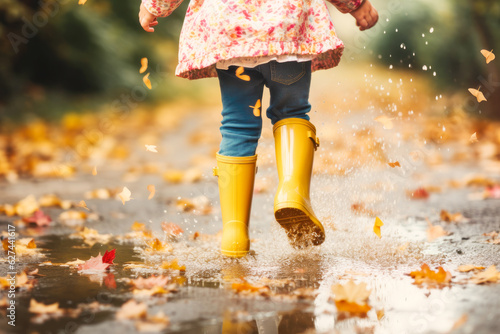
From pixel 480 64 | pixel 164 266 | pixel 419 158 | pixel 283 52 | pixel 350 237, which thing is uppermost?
pixel 480 64

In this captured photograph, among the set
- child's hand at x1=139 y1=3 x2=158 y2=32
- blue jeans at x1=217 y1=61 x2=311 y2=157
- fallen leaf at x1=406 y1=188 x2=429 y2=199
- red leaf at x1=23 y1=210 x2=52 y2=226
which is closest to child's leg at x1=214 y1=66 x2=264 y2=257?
blue jeans at x1=217 y1=61 x2=311 y2=157

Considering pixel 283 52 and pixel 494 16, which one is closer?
pixel 283 52

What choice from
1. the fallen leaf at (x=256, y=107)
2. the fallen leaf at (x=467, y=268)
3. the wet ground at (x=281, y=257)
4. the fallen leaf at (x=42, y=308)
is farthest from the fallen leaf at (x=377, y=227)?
the fallen leaf at (x=42, y=308)

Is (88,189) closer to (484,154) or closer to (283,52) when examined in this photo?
(283,52)

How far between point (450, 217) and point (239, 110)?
4.66ft

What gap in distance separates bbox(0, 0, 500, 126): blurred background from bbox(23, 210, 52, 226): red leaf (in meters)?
4.17

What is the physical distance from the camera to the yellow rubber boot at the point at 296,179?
2256 mm

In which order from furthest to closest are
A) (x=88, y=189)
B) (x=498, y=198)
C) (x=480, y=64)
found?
1. (x=480, y=64)
2. (x=88, y=189)
3. (x=498, y=198)

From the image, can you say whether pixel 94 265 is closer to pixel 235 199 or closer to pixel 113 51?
pixel 235 199

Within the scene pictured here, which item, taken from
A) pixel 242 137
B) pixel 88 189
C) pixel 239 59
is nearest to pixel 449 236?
pixel 242 137

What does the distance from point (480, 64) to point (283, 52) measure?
6528 millimetres

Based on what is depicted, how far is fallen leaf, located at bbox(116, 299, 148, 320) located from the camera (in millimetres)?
1646

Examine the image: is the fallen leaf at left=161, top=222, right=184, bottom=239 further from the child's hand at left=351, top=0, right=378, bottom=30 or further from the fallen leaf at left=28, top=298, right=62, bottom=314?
the child's hand at left=351, top=0, right=378, bottom=30

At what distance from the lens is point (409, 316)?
64.8 inches
